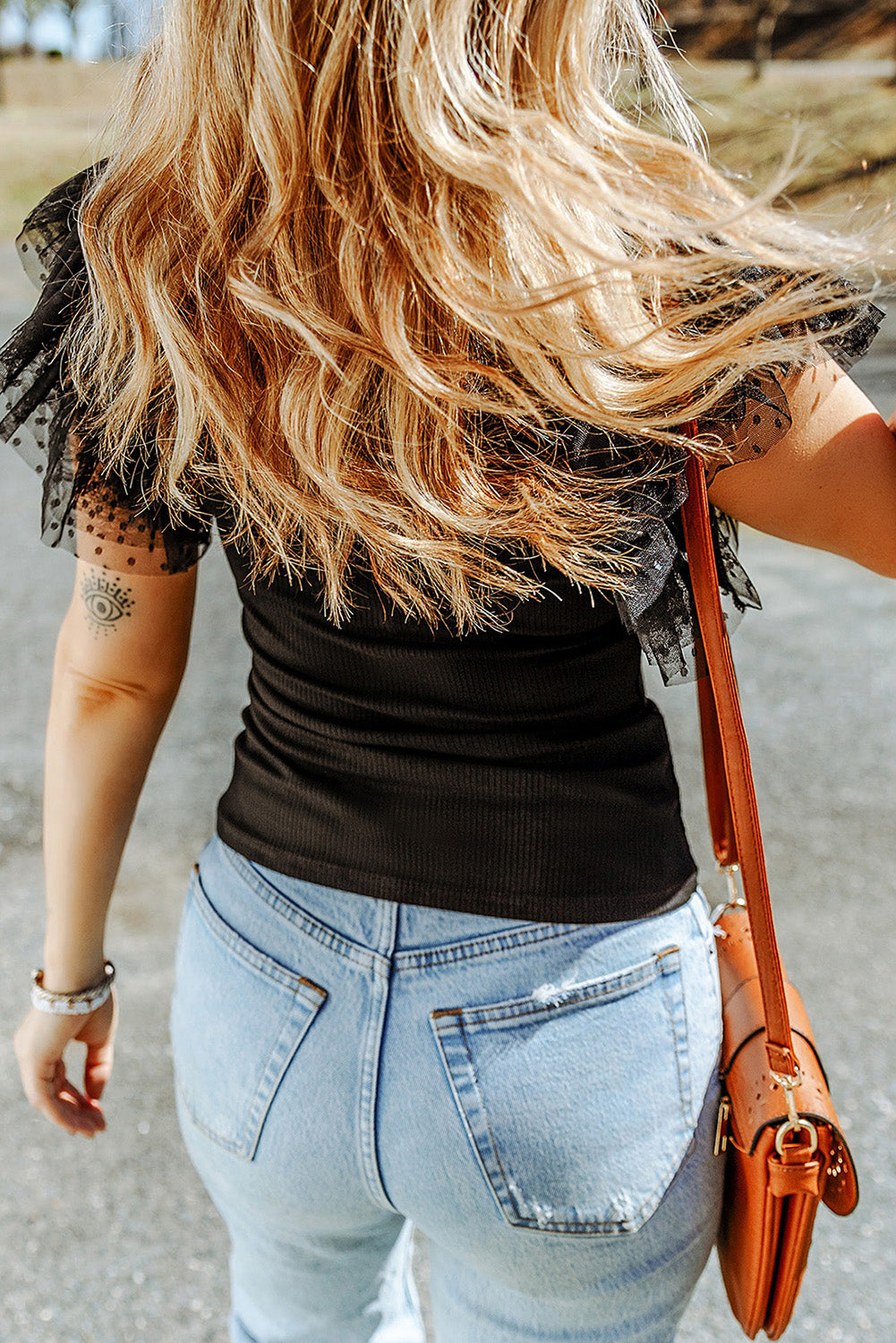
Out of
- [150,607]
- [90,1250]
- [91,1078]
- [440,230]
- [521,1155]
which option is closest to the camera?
[440,230]

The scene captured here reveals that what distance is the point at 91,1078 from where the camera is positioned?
1380mm

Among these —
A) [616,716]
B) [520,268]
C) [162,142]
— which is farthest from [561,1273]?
[162,142]

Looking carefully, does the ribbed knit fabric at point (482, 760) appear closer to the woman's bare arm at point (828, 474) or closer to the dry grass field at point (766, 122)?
the woman's bare arm at point (828, 474)

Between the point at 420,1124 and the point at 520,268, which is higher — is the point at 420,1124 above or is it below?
below

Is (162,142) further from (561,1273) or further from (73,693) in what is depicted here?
(561,1273)

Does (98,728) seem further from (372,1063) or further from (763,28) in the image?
(763,28)

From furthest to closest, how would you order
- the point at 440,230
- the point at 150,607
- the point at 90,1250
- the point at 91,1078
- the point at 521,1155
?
1. the point at 90,1250
2. the point at 91,1078
3. the point at 150,607
4. the point at 521,1155
5. the point at 440,230

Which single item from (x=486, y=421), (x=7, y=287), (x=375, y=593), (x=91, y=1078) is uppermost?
(x=486, y=421)

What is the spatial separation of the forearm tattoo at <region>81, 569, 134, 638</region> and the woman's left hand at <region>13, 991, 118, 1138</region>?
450 mm

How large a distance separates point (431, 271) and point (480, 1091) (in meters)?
0.63

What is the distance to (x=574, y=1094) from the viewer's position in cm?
94

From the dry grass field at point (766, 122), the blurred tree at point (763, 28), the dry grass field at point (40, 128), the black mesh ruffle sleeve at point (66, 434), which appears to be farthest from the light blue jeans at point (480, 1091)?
the blurred tree at point (763, 28)

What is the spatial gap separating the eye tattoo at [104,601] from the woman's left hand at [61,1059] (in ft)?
1.48

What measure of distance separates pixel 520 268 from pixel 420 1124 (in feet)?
2.18
